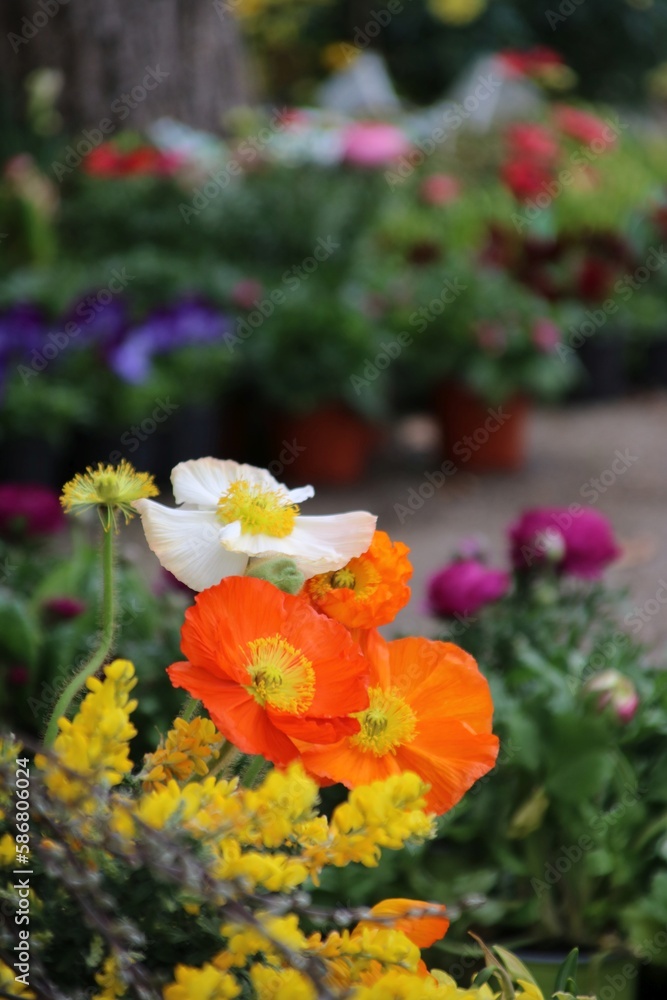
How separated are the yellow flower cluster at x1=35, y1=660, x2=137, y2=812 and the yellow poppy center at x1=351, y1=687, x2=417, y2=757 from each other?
210 millimetres

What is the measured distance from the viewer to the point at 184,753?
945 millimetres

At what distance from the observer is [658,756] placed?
163 cm

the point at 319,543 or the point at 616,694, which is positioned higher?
the point at 319,543

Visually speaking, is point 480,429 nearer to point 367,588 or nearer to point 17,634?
point 17,634

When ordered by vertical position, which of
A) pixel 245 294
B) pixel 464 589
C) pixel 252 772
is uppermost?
pixel 252 772

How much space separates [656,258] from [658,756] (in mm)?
6052

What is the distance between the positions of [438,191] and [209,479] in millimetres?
5948

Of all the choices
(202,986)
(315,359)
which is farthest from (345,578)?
(315,359)

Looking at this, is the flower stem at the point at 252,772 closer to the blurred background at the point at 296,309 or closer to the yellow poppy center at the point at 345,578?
the yellow poppy center at the point at 345,578

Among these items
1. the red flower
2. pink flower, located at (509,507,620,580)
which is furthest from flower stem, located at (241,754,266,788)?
the red flower

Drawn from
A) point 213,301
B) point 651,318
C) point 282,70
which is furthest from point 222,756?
point 282,70

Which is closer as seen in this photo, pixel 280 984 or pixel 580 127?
pixel 280 984

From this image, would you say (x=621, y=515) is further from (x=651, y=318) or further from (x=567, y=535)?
(x=567, y=535)

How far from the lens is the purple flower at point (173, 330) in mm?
4551
